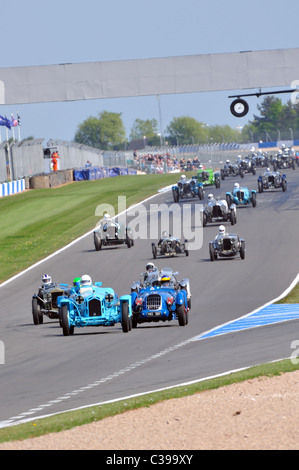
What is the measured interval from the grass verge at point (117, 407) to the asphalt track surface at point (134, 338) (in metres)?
0.69

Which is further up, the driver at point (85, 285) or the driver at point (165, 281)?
the driver at point (85, 285)

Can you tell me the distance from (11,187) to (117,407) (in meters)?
51.3

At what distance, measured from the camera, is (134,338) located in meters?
21.2

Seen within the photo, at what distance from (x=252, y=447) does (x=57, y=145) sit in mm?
63695

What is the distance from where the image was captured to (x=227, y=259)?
116ft

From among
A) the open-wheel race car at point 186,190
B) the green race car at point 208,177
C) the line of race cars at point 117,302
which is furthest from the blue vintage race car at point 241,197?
the line of race cars at point 117,302

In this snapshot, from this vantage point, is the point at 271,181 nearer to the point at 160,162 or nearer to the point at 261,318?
the point at 261,318

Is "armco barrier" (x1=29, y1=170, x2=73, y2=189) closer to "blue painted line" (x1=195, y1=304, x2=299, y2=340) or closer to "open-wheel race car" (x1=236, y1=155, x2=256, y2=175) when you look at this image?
"open-wheel race car" (x1=236, y1=155, x2=256, y2=175)

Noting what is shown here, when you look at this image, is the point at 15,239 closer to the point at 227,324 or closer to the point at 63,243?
the point at 63,243

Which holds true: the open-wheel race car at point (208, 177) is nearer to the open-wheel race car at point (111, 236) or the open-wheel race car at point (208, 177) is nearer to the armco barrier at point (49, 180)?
the armco barrier at point (49, 180)

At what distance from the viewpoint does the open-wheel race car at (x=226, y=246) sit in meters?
34.9

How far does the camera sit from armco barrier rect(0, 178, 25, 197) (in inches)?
2441

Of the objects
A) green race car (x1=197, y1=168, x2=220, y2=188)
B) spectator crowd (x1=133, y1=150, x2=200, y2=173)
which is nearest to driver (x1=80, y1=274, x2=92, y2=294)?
green race car (x1=197, y1=168, x2=220, y2=188)

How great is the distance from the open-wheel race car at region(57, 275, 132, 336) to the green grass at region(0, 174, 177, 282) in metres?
13.4
